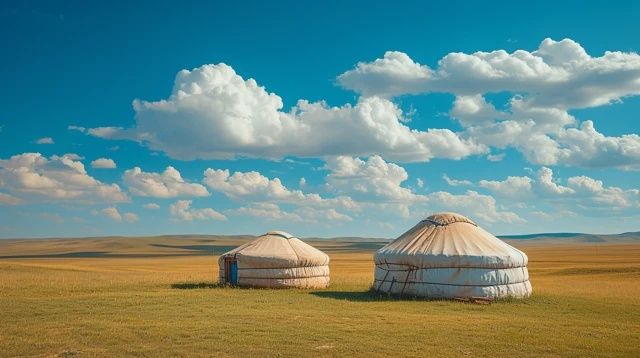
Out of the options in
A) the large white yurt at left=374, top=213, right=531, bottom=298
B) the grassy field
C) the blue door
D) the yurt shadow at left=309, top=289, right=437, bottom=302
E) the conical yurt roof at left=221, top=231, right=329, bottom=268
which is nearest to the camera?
the grassy field

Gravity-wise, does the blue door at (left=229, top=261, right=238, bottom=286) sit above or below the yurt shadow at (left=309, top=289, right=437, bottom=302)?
above

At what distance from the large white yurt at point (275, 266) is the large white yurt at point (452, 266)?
421 centimetres

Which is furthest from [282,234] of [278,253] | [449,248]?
[449,248]

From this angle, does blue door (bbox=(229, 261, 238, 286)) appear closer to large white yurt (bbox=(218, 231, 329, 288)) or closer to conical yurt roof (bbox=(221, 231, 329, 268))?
large white yurt (bbox=(218, 231, 329, 288))

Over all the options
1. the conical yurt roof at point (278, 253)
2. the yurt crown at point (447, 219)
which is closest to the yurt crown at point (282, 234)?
the conical yurt roof at point (278, 253)

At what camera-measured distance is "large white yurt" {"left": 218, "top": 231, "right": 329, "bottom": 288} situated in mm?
25406

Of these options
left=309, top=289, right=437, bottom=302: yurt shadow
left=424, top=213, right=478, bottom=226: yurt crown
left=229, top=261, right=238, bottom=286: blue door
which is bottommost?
left=309, top=289, right=437, bottom=302: yurt shadow

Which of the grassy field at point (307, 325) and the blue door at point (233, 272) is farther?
the blue door at point (233, 272)

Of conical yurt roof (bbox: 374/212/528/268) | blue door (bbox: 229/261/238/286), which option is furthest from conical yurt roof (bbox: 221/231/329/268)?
conical yurt roof (bbox: 374/212/528/268)

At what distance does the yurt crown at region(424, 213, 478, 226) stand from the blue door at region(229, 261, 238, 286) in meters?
8.67

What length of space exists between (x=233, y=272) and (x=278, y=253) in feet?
7.65

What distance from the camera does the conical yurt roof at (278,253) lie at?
2534cm

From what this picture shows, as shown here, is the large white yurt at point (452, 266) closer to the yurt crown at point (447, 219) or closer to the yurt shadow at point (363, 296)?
the yurt shadow at point (363, 296)

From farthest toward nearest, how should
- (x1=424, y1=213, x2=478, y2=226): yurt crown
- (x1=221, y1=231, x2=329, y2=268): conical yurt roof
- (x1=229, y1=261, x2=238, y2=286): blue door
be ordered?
(x1=229, y1=261, x2=238, y2=286): blue door
(x1=221, y1=231, x2=329, y2=268): conical yurt roof
(x1=424, y1=213, x2=478, y2=226): yurt crown
